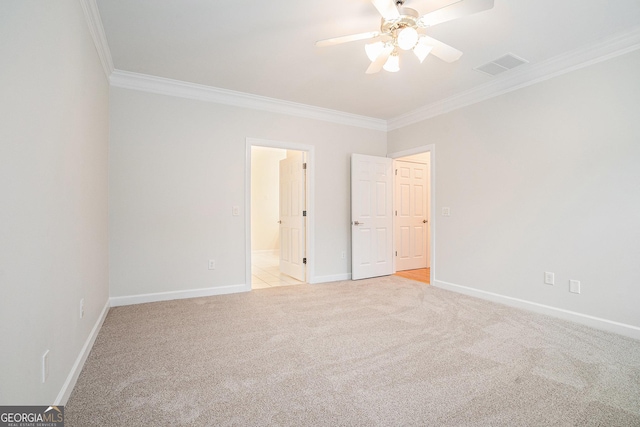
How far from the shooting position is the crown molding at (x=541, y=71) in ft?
9.09

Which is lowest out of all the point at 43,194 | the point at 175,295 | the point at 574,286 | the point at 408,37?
the point at 175,295

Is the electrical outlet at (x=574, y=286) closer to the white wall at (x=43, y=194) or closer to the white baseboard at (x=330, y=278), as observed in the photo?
the white baseboard at (x=330, y=278)

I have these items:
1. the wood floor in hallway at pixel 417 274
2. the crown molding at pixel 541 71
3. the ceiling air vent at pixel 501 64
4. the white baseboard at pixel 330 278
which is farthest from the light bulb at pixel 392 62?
the wood floor in hallway at pixel 417 274

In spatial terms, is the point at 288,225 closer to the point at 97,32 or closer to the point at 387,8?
the point at 97,32

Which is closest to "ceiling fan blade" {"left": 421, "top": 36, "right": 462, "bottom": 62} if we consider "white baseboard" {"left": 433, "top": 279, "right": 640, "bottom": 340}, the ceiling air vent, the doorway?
the ceiling air vent

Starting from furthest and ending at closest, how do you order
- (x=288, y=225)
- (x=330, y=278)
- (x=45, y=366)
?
1. (x=288, y=225)
2. (x=330, y=278)
3. (x=45, y=366)

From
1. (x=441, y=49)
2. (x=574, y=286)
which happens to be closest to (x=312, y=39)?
(x=441, y=49)

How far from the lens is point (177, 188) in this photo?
386cm

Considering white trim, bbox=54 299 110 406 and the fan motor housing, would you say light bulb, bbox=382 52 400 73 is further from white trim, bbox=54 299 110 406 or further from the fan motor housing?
white trim, bbox=54 299 110 406

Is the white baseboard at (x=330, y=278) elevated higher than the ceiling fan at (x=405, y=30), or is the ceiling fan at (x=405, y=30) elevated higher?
the ceiling fan at (x=405, y=30)

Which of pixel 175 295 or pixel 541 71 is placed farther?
pixel 175 295

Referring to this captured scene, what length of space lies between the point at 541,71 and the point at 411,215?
10.2ft

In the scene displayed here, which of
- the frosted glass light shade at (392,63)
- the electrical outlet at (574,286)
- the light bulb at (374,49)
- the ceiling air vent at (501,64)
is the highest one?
the ceiling air vent at (501,64)

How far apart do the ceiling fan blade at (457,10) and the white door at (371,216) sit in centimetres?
287
